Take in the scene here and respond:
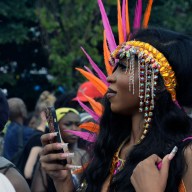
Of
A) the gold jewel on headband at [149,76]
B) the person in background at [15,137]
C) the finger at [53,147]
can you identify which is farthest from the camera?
the person in background at [15,137]

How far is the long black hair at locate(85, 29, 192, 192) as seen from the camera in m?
3.26

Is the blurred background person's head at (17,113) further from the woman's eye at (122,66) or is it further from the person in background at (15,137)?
the woman's eye at (122,66)

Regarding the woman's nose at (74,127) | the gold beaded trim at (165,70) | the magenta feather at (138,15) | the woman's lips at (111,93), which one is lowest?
the woman's nose at (74,127)

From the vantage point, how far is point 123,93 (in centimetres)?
340

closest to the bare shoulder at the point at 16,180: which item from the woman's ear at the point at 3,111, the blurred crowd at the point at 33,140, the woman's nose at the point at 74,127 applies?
the blurred crowd at the point at 33,140

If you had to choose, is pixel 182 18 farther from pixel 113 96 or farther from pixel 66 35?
A: pixel 113 96

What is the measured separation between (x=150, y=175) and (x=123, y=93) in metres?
0.44

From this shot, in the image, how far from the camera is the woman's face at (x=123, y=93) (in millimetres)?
3395

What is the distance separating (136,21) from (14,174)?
1.05 m

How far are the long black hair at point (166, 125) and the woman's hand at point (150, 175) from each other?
55 mm

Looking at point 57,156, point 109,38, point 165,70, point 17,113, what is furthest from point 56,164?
point 17,113

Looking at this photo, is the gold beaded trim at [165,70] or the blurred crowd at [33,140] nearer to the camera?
the gold beaded trim at [165,70]

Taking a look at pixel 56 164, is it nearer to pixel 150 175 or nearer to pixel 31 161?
pixel 150 175

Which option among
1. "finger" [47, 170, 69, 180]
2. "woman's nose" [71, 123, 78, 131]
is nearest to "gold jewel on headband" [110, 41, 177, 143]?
"finger" [47, 170, 69, 180]
